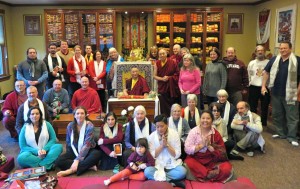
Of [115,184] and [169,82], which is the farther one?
[169,82]

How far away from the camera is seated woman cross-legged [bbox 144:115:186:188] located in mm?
3059

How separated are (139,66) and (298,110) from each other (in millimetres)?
2481

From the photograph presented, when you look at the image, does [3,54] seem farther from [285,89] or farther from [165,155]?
[285,89]

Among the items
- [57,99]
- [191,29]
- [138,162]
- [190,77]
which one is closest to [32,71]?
[57,99]

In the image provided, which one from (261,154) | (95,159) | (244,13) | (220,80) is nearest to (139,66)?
(220,80)

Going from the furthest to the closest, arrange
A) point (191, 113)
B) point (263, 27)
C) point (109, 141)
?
point (263, 27)
point (191, 113)
point (109, 141)

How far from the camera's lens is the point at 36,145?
352 centimetres

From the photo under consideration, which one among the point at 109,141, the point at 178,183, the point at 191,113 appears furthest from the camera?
the point at 191,113

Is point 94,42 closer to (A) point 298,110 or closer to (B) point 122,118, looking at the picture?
(B) point 122,118

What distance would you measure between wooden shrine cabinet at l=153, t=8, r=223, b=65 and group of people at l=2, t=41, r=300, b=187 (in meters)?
2.08

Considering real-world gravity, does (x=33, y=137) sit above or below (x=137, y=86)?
below

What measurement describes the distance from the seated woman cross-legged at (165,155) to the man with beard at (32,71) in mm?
2542

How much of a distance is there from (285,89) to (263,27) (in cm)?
332

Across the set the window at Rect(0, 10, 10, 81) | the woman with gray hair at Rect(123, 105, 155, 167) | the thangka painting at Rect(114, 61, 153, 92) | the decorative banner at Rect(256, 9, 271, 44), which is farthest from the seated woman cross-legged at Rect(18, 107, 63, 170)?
the decorative banner at Rect(256, 9, 271, 44)
